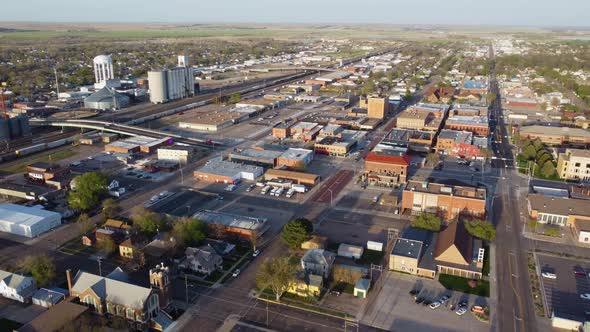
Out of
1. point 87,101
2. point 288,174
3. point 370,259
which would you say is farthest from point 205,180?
point 87,101

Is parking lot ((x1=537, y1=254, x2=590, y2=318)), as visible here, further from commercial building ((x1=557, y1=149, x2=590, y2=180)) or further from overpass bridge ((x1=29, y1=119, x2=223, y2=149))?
overpass bridge ((x1=29, y1=119, x2=223, y2=149))

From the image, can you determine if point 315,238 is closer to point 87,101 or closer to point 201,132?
point 201,132

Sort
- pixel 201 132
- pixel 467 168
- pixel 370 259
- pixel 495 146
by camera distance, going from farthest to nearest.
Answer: pixel 201 132
pixel 495 146
pixel 467 168
pixel 370 259

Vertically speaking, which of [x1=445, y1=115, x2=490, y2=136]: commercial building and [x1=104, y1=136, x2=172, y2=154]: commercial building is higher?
[x1=445, y1=115, x2=490, y2=136]: commercial building

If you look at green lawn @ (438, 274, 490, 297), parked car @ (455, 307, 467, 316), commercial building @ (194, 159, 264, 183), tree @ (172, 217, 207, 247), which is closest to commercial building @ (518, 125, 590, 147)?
commercial building @ (194, 159, 264, 183)

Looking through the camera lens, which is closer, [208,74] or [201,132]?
[201,132]

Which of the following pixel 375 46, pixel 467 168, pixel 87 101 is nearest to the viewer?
pixel 467 168

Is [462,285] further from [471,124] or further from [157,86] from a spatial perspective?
[157,86]
